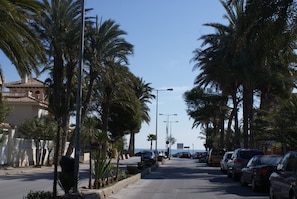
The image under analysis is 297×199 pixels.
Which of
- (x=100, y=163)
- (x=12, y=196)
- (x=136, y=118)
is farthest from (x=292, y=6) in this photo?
(x=136, y=118)

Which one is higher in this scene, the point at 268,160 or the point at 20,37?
the point at 20,37

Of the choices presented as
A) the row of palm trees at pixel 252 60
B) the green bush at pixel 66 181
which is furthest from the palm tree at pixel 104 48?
the green bush at pixel 66 181

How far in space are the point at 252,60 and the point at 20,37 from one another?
1351 cm

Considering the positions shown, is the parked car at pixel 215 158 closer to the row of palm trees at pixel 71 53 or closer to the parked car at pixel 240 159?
the row of palm trees at pixel 71 53

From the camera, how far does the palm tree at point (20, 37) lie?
14.5 m

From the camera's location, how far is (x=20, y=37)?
51.5 ft

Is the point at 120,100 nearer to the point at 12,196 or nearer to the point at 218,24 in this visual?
the point at 218,24

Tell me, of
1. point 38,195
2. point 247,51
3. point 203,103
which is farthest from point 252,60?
Answer: point 203,103

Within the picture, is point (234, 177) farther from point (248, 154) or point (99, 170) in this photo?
point (99, 170)

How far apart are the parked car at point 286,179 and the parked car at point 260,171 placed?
130 inches

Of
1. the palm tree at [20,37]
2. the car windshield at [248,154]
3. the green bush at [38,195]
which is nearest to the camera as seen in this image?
the green bush at [38,195]

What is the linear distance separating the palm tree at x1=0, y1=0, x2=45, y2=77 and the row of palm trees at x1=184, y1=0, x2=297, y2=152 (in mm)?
6950

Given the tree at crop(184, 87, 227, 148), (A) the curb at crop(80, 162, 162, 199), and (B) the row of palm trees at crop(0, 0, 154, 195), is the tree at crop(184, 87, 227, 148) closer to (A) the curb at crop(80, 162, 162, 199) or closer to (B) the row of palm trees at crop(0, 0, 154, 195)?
(B) the row of palm trees at crop(0, 0, 154, 195)

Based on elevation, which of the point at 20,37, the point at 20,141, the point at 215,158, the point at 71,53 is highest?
the point at 71,53
